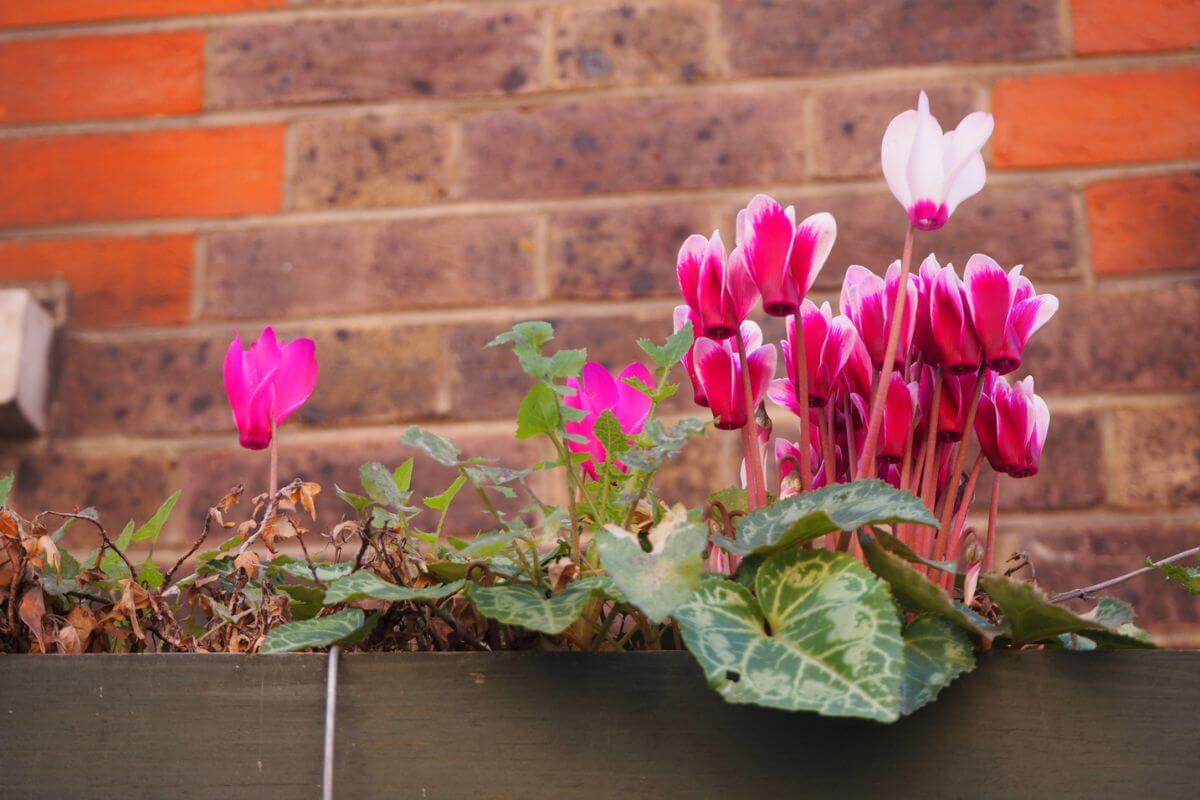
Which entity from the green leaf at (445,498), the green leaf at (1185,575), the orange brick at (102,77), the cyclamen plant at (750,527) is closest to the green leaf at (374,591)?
the cyclamen plant at (750,527)

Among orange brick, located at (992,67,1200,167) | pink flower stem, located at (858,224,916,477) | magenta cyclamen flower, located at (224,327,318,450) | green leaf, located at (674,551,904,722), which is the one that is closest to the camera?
green leaf, located at (674,551,904,722)

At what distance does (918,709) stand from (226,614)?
37 cm

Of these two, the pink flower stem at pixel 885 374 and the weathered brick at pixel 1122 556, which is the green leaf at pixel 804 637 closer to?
the pink flower stem at pixel 885 374

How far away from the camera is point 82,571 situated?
0.66 metres

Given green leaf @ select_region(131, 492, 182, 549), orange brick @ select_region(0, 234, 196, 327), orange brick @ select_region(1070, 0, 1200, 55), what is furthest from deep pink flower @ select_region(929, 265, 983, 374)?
orange brick @ select_region(0, 234, 196, 327)

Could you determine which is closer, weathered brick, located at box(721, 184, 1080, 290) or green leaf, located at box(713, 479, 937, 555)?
green leaf, located at box(713, 479, 937, 555)

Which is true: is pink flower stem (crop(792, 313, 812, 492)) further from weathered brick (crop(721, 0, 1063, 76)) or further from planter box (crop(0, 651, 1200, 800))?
weathered brick (crop(721, 0, 1063, 76))

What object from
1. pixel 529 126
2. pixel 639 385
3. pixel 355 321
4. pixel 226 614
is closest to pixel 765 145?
pixel 529 126

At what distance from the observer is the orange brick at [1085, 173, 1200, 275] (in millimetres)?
1305

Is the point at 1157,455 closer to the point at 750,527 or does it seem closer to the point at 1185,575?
the point at 1185,575

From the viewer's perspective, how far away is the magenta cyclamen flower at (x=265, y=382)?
0.71 m

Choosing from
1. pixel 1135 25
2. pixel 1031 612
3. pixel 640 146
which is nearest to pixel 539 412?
pixel 1031 612

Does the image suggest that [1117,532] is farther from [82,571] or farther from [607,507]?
[82,571]

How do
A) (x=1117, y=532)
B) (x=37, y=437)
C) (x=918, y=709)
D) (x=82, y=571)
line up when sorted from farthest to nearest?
(x=37, y=437) < (x=1117, y=532) < (x=82, y=571) < (x=918, y=709)
